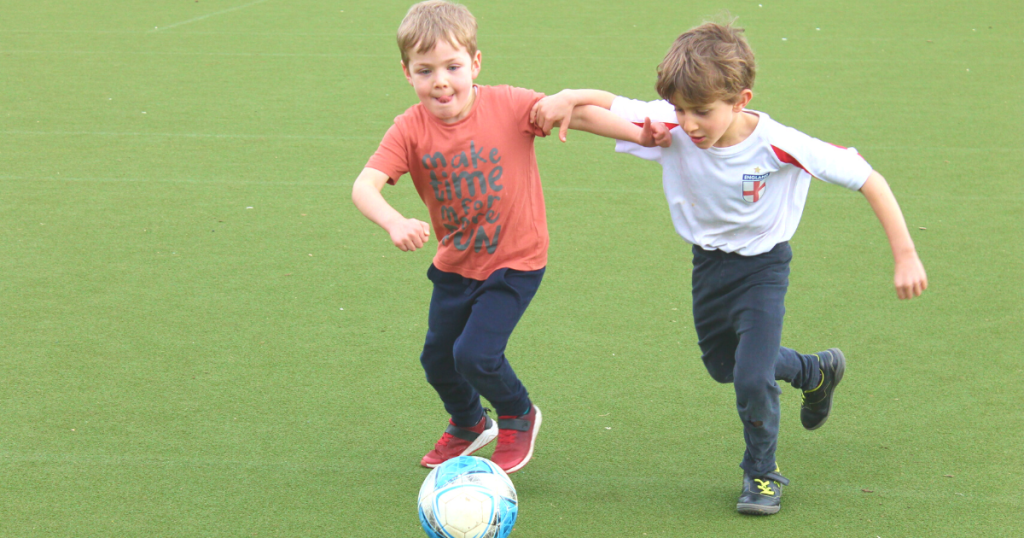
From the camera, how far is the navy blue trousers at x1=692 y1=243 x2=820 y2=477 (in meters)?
2.70

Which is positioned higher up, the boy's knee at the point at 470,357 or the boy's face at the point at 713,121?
the boy's face at the point at 713,121

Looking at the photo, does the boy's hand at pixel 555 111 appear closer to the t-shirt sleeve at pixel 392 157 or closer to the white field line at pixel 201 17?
the t-shirt sleeve at pixel 392 157

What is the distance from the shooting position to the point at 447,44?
8.61ft

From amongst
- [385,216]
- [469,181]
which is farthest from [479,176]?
[385,216]

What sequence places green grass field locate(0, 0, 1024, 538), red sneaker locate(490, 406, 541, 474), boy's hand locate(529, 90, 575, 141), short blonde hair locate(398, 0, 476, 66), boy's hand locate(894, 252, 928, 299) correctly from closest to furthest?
boy's hand locate(894, 252, 928, 299)
short blonde hair locate(398, 0, 476, 66)
boy's hand locate(529, 90, 575, 141)
green grass field locate(0, 0, 1024, 538)
red sneaker locate(490, 406, 541, 474)

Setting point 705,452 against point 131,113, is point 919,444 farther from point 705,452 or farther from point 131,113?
point 131,113

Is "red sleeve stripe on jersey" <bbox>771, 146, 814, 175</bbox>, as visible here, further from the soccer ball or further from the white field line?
the white field line

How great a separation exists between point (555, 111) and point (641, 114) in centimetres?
27

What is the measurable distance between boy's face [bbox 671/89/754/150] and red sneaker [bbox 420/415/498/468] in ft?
3.91

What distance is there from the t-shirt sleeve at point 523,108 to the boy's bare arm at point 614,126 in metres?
0.11

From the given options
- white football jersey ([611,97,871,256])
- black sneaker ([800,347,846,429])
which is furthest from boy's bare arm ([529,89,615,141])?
black sneaker ([800,347,846,429])

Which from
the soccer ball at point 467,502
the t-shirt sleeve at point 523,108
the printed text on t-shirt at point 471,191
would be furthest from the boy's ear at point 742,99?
the soccer ball at point 467,502

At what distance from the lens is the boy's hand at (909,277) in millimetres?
2510

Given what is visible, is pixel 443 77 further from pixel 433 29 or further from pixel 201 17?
pixel 201 17
